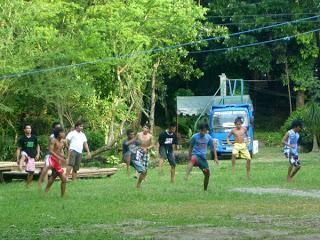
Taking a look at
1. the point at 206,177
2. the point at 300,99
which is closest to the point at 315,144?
the point at 300,99

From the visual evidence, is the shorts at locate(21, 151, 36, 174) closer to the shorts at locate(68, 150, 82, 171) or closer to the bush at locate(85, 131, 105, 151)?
the shorts at locate(68, 150, 82, 171)

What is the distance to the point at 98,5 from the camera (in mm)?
37906

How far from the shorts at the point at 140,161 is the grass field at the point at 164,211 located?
552 millimetres

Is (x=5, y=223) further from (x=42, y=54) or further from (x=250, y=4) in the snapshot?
(x=250, y=4)

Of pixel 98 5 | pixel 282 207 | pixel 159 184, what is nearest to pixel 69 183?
pixel 159 184

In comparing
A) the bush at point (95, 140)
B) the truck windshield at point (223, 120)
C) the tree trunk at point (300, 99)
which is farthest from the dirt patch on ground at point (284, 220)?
the tree trunk at point (300, 99)

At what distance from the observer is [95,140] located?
3903cm

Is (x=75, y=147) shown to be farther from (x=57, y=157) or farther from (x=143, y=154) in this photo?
(x=57, y=157)

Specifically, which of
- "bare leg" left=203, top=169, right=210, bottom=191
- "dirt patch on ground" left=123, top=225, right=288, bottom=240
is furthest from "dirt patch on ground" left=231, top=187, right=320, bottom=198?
"dirt patch on ground" left=123, top=225, right=288, bottom=240

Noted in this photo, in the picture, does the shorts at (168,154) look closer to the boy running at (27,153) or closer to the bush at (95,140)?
the boy running at (27,153)

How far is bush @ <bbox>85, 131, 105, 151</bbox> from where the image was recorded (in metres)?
39.0

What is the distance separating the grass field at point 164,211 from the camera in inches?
542

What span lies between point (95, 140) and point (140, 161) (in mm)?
17232

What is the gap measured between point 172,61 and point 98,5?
9.87 metres
